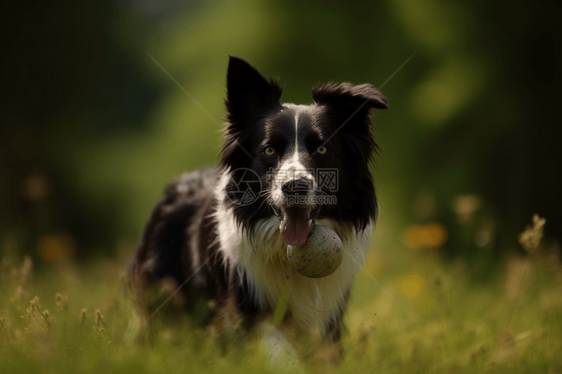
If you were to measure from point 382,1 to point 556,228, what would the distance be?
3738 millimetres

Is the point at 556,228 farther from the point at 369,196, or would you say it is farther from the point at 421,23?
the point at 369,196

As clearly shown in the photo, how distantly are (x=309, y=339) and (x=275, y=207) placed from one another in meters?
0.91

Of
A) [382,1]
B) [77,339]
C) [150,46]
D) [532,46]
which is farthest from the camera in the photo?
[150,46]

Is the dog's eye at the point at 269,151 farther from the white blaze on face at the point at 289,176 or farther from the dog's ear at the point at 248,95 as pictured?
the dog's ear at the point at 248,95

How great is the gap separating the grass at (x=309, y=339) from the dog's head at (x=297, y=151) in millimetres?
823

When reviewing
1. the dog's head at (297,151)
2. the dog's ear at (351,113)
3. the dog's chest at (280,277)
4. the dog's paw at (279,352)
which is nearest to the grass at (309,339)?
the dog's paw at (279,352)

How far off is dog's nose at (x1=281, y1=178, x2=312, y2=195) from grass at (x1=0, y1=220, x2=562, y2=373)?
0.93 metres

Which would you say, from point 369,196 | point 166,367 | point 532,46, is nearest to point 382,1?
point 532,46

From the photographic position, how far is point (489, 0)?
20.1 ft

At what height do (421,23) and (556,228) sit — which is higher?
(421,23)

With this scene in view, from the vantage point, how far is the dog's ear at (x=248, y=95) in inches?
145

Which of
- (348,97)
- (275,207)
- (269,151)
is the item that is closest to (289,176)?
(275,207)

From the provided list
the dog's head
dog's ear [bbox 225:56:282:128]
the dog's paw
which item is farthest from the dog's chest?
dog's ear [bbox 225:56:282:128]

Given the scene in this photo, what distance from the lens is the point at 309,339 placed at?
3209 millimetres
